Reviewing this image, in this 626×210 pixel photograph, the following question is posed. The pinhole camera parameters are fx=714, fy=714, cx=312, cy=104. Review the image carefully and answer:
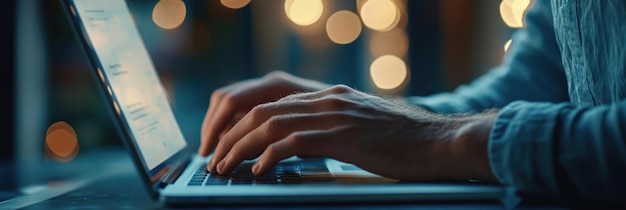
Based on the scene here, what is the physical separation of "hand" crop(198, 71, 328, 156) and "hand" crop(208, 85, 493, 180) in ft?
0.77

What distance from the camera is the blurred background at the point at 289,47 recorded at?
277 centimetres

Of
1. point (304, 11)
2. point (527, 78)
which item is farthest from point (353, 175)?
point (304, 11)

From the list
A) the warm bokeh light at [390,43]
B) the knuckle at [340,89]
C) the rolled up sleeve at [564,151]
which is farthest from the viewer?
the warm bokeh light at [390,43]

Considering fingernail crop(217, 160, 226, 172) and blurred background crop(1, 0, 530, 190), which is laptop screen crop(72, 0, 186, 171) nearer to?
fingernail crop(217, 160, 226, 172)

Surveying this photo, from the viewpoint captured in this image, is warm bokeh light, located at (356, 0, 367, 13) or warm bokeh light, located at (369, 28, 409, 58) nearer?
warm bokeh light, located at (356, 0, 367, 13)

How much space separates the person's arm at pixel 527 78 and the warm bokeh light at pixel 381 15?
1.64m

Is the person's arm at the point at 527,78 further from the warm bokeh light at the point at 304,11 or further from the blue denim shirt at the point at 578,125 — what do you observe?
the warm bokeh light at the point at 304,11

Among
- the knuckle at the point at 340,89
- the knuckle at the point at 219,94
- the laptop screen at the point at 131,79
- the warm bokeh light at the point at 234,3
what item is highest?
the warm bokeh light at the point at 234,3

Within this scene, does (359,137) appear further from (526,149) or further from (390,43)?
(390,43)

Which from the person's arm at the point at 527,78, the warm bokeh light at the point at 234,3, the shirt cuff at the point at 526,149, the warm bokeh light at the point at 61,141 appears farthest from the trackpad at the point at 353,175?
the warm bokeh light at the point at 234,3

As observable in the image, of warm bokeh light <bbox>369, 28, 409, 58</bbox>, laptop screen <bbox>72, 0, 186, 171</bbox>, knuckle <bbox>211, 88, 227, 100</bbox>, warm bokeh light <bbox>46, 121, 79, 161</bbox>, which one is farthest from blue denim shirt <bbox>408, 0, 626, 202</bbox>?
warm bokeh light <bbox>369, 28, 409, 58</bbox>

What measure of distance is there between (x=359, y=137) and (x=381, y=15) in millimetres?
2320

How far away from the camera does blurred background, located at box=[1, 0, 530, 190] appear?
2771 mm

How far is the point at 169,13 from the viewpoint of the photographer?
9.31 feet
